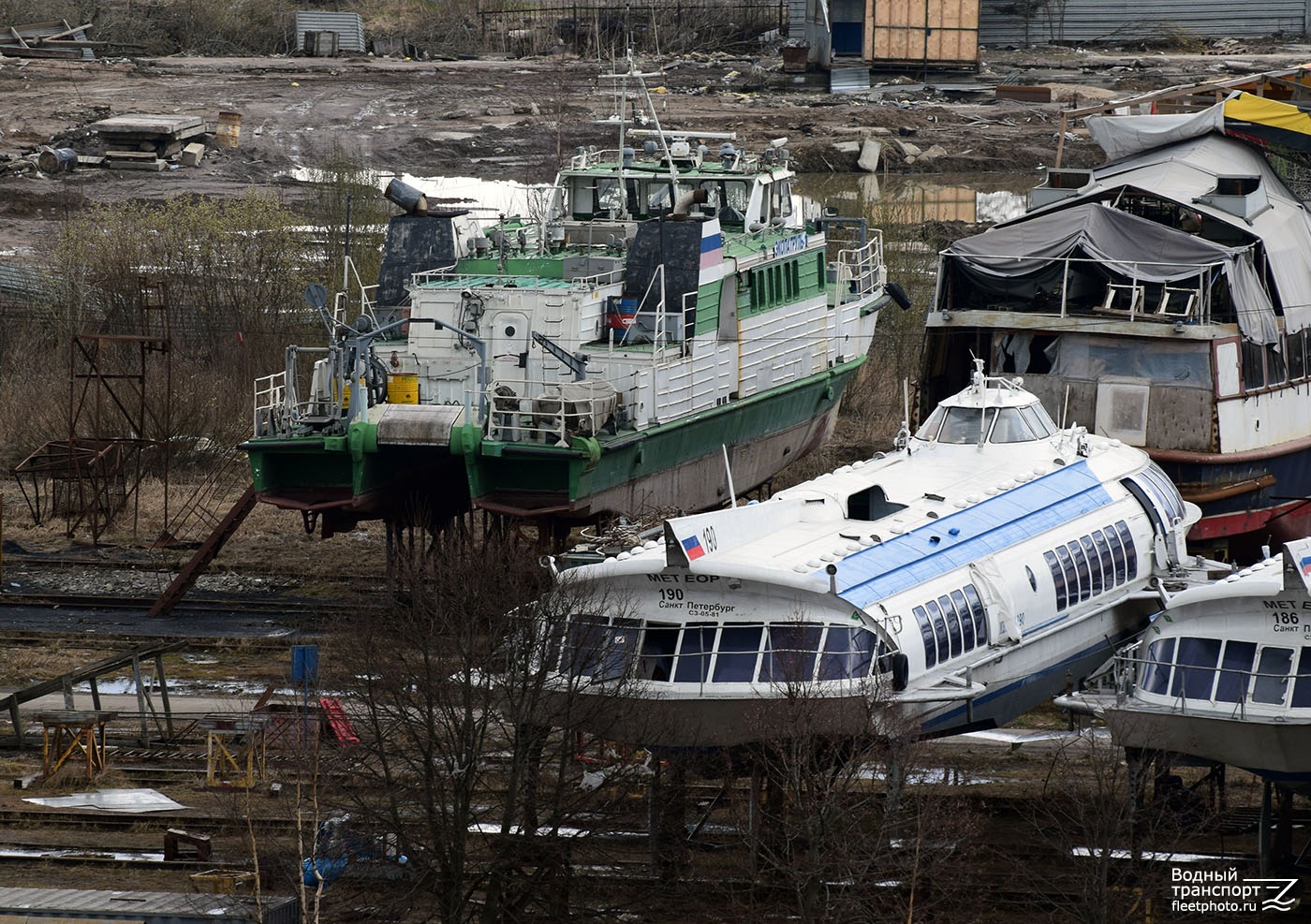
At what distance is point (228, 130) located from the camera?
67.8m

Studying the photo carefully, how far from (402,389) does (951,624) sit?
11490 mm

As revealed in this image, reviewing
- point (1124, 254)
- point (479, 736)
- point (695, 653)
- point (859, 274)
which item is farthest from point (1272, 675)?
point (859, 274)

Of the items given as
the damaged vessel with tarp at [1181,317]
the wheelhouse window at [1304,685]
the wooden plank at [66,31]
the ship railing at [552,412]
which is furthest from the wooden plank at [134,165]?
the wheelhouse window at [1304,685]

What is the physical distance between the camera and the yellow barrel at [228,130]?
67312mm

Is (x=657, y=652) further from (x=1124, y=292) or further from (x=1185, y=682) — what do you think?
(x=1124, y=292)

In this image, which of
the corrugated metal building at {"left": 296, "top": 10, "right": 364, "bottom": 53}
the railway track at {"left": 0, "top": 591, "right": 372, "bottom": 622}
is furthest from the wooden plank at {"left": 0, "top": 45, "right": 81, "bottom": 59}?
the railway track at {"left": 0, "top": 591, "right": 372, "bottom": 622}

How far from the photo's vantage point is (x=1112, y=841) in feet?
59.4

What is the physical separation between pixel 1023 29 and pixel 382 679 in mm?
75532

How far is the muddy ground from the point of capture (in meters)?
65.9

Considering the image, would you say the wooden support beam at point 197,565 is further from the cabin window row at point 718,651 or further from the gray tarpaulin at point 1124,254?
the cabin window row at point 718,651

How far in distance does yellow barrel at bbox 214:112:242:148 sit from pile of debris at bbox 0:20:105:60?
18446 mm

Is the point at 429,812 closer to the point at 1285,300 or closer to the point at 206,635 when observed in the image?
the point at 206,635

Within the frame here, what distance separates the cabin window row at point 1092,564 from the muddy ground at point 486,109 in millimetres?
40025

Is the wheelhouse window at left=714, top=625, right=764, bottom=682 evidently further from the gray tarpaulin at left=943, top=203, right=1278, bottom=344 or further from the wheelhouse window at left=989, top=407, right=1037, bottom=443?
→ the gray tarpaulin at left=943, top=203, right=1278, bottom=344
